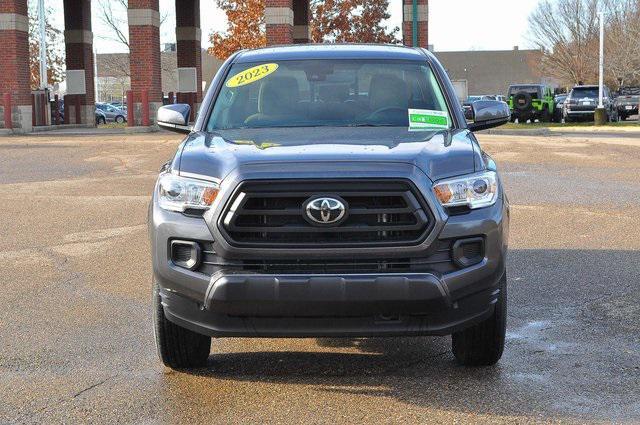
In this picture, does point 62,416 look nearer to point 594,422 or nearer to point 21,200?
point 594,422

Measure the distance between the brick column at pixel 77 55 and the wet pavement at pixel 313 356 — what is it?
3064 centimetres

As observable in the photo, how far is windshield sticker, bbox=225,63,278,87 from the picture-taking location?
20.0 ft

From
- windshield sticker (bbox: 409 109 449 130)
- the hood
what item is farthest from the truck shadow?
windshield sticker (bbox: 409 109 449 130)

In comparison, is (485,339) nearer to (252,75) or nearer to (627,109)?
(252,75)

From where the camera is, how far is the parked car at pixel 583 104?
1612 inches

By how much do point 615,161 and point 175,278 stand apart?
16455mm

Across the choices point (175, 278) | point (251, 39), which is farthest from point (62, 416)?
point (251, 39)

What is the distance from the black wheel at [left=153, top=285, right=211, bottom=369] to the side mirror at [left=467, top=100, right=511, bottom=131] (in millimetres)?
2424

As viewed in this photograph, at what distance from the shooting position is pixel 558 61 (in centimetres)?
7106

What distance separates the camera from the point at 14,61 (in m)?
32.5

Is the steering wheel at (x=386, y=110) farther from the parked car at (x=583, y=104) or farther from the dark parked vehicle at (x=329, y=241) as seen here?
the parked car at (x=583, y=104)

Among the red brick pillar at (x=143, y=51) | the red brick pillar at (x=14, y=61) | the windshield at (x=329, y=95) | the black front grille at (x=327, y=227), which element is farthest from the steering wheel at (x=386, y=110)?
the red brick pillar at (x=14, y=61)

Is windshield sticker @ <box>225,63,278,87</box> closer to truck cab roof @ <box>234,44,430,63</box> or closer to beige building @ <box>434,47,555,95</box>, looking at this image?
truck cab roof @ <box>234,44,430,63</box>

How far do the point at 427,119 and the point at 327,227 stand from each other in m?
1.63
